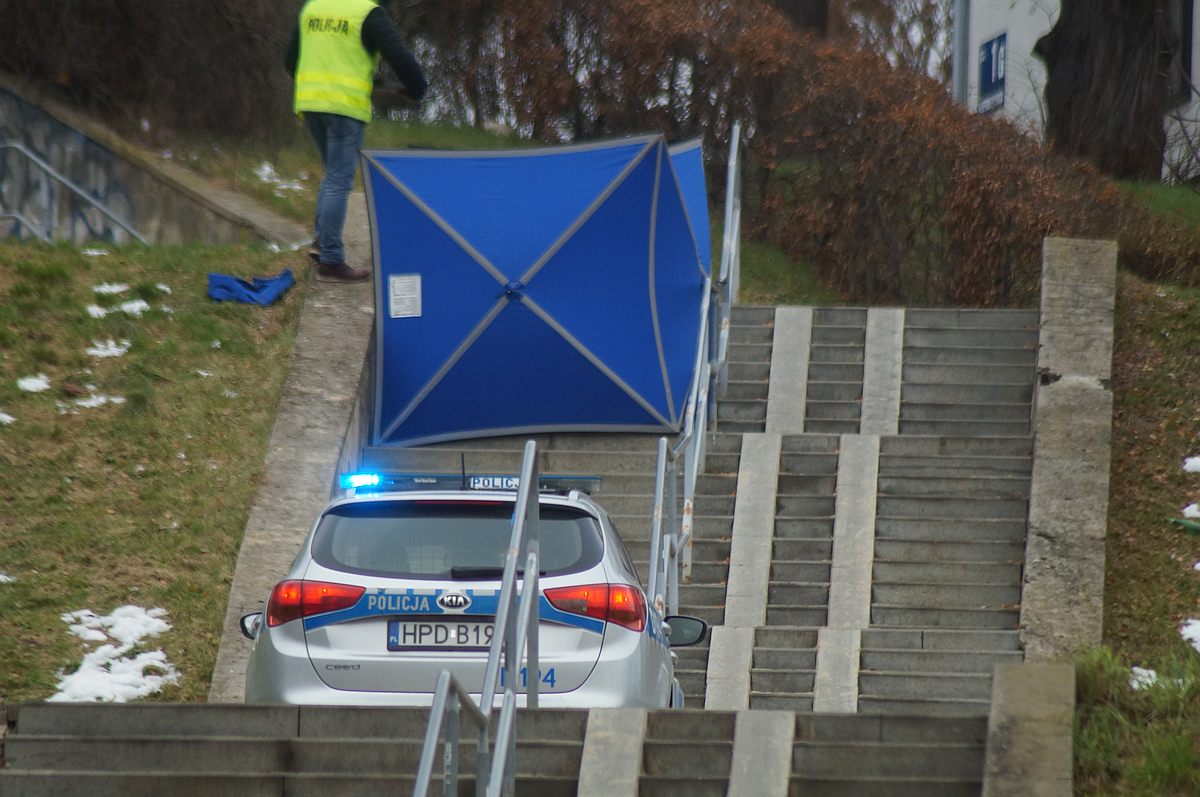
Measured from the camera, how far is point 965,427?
14.8m

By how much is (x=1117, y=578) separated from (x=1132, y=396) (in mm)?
2774

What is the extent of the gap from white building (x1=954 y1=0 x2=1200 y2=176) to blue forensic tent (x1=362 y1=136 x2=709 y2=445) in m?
12.3

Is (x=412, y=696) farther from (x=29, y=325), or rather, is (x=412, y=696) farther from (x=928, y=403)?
(x=928, y=403)

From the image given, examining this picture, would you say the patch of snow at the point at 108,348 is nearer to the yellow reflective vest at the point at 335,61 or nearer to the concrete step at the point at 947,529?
the yellow reflective vest at the point at 335,61

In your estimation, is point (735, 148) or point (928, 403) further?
point (735, 148)

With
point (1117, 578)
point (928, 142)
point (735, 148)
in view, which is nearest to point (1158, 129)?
point (928, 142)

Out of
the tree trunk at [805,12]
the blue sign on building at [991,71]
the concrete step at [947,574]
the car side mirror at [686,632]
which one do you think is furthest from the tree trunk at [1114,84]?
the car side mirror at [686,632]

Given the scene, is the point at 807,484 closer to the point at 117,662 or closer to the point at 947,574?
the point at 947,574

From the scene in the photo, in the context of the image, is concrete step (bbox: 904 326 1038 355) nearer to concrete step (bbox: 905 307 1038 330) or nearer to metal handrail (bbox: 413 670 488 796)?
concrete step (bbox: 905 307 1038 330)

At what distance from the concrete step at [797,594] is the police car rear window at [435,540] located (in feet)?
15.2

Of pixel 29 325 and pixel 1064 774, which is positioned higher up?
pixel 29 325

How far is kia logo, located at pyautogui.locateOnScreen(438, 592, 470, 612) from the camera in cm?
751

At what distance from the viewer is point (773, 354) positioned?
15.7 meters

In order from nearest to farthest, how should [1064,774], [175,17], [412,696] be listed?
[1064,774]
[412,696]
[175,17]
